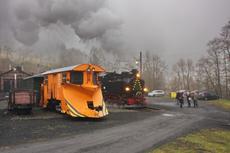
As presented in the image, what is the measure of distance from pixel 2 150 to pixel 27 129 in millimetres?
4507

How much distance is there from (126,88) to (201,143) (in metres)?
15.9

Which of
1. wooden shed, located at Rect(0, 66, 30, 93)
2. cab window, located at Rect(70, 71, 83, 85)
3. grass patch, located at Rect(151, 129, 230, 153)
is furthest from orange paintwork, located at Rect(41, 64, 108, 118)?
wooden shed, located at Rect(0, 66, 30, 93)

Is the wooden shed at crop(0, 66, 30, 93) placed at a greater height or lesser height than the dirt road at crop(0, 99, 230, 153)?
greater

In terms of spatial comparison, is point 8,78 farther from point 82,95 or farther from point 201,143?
point 201,143

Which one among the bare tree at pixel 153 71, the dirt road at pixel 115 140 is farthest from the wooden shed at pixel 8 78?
the dirt road at pixel 115 140

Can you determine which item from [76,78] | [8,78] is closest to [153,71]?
[8,78]

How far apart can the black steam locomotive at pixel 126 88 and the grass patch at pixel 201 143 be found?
43.5 ft

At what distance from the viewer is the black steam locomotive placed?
89.7ft

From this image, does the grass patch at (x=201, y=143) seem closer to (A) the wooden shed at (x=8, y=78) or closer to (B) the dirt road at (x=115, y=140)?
(B) the dirt road at (x=115, y=140)

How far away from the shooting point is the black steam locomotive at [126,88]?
89.7 ft

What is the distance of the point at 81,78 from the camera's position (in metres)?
18.7

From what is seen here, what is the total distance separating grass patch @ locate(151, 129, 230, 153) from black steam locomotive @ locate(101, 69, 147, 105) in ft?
43.5

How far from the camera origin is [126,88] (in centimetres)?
2738

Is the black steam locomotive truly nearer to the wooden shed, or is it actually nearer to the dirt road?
the dirt road
